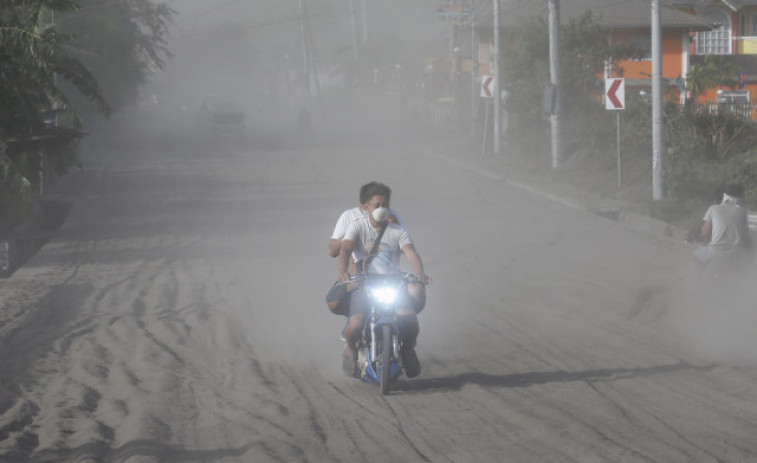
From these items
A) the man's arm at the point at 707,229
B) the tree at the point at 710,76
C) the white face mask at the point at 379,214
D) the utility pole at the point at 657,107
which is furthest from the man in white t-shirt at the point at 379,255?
the tree at the point at 710,76

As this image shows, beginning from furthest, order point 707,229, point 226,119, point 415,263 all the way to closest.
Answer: point 226,119, point 707,229, point 415,263

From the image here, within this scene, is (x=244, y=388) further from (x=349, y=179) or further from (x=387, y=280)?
(x=349, y=179)

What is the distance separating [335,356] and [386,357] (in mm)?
2020

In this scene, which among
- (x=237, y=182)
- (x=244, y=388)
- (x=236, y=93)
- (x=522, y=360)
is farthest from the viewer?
(x=236, y=93)

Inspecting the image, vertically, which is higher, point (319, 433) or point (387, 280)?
point (387, 280)

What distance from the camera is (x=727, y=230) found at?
1119cm

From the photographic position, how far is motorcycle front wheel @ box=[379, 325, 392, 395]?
8.41m

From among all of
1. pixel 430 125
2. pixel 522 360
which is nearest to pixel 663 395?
pixel 522 360

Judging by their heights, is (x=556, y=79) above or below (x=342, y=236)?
above

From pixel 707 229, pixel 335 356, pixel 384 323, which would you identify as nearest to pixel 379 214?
pixel 384 323

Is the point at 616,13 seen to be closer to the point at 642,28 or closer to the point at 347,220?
the point at 642,28

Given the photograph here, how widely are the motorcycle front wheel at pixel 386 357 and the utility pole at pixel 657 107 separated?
15.9 meters

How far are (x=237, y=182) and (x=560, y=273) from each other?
18805mm

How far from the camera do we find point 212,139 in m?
56.9
